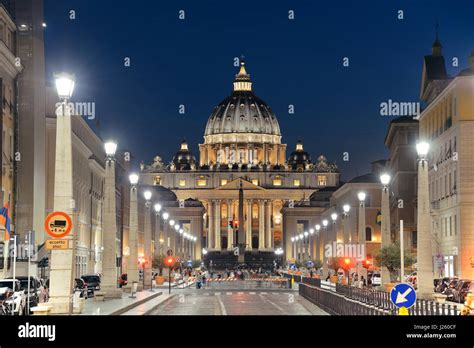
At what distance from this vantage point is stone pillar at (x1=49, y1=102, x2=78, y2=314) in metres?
26.5

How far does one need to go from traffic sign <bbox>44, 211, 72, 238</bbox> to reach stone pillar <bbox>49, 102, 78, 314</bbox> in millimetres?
1810

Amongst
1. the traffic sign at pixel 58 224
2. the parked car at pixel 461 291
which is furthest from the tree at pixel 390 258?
the traffic sign at pixel 58 224

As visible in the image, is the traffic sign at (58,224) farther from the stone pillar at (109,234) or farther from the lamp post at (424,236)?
the stone pillar at (109,234)

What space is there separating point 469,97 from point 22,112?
1086 inches

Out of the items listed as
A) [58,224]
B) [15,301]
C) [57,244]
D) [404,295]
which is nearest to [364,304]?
[15,301]

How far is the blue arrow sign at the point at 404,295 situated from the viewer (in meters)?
21.4

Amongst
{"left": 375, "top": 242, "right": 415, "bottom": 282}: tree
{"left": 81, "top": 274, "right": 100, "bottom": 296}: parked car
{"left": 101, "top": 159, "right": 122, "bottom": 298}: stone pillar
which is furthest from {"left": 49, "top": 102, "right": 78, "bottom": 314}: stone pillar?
{"left": 375, "top": 242, "right": 415, "bottom": 282}: tree

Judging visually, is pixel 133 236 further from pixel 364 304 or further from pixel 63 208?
pixel 63 208

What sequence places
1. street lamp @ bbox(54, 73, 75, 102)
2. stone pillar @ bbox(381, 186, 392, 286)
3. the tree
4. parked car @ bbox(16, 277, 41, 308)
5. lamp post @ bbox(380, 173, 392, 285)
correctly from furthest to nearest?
the tree < stone pillar @ bbox(381, 186, 392, 286) < lamp post @ bbox(380, 173, 392, 285) < parked car @ bbox(16, 277, 41, 308) < street lamp @ bbox(54, 73, 75, 102)

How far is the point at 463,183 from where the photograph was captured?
7088cm

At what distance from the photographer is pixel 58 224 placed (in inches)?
954

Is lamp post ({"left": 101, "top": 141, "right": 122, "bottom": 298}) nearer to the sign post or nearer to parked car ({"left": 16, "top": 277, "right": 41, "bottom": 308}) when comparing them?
parked car ({"left": 16, "top": 277, "right": 41, "bottom": 308})
